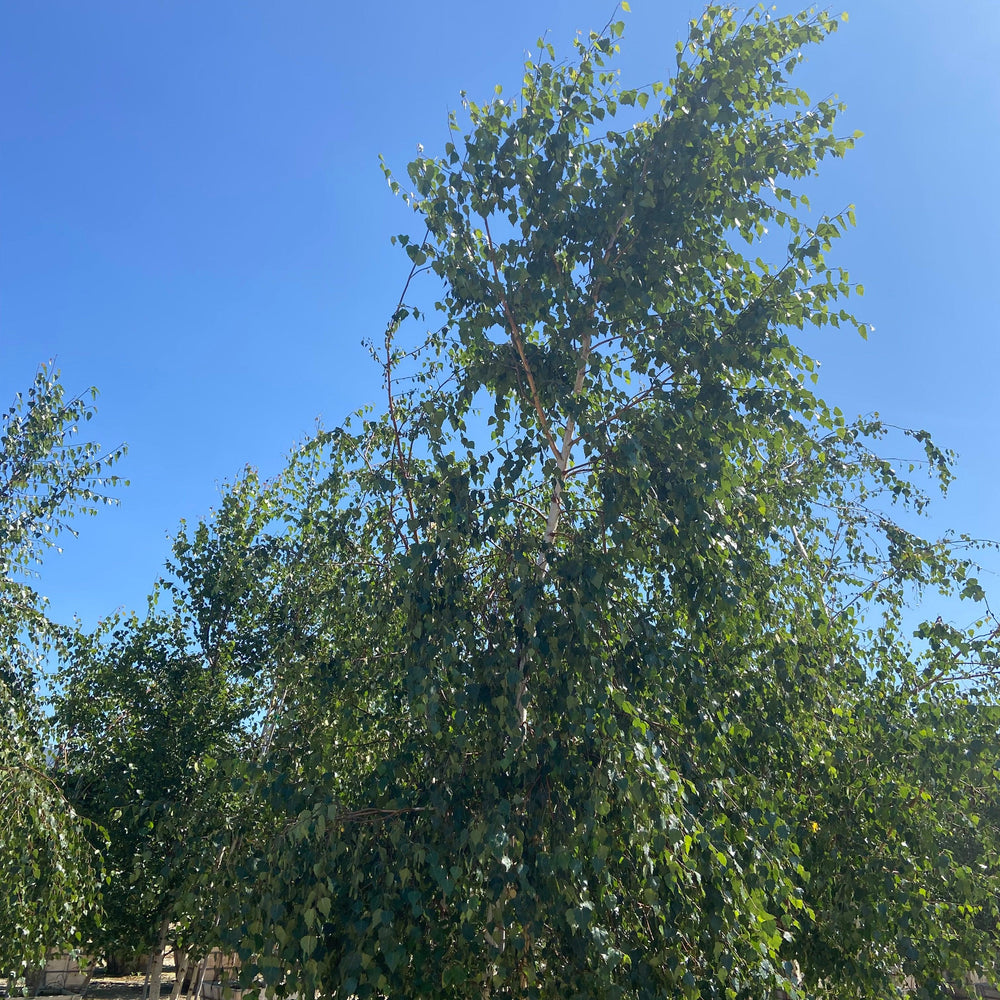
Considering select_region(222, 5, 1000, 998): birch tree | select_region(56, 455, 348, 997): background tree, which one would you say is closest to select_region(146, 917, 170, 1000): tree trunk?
select_region(56, 455, 348, 997): background tree

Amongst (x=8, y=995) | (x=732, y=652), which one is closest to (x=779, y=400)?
(x=732, y=652)

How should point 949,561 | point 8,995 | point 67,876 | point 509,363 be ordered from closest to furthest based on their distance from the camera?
point 509,363 → point 949,561 → point 67,876 → point 8,995

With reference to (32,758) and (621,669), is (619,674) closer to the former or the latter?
(621,669)

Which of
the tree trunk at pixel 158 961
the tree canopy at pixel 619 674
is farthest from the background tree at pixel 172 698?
the tree canopy at pixel 619 674

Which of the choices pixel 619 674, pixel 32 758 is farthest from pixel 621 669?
pixel 32 758

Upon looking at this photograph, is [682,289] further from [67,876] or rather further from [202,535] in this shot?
[202,535]

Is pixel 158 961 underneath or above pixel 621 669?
underneath

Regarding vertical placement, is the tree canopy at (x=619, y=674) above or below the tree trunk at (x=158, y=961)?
above

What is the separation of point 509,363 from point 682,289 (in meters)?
1.24

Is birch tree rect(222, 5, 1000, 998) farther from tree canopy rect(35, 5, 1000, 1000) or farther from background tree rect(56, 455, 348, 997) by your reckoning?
background tree rect(56, 455, 348, 997)

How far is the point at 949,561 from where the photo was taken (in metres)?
6.37

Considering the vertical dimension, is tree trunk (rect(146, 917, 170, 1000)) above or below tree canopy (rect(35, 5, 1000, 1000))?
below

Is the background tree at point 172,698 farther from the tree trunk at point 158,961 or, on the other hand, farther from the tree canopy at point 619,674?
the tree canopy at point 619,674

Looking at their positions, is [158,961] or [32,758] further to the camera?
[158,961]
